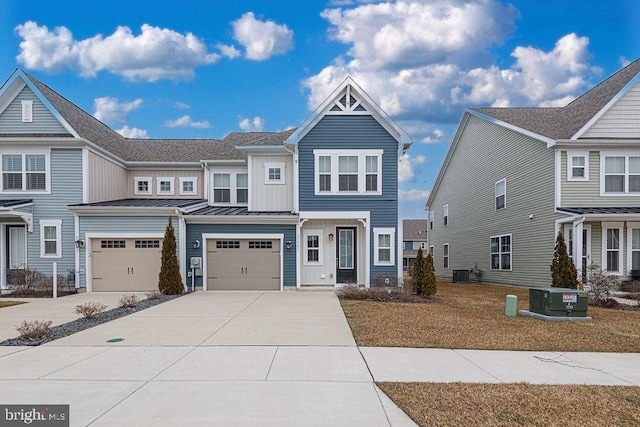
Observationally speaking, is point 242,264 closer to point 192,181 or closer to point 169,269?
point 169,269

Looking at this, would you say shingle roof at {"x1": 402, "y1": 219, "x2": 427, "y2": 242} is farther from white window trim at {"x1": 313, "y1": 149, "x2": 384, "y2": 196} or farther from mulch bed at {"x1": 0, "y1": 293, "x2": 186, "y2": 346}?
mulch bed at {"x1": 0, "y1": 293, "x2": 186, "y2": 346}

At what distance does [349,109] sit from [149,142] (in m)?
12.0

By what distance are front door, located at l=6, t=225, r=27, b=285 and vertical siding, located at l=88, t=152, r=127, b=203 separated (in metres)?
3.09

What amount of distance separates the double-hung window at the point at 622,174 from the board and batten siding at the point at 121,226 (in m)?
17.3

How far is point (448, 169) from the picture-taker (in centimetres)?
2859

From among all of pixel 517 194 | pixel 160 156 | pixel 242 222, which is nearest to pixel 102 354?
pixel 242 222

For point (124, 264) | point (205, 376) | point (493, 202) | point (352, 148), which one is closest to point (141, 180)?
point (124, 264)

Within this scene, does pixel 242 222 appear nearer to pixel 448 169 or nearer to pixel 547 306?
pixel 547 306

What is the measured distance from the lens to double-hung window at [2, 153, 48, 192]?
17062 mm

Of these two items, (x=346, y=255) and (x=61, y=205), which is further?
(x=346, y=255)

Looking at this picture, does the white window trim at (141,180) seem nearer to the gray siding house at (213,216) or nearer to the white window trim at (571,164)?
the gray siding house at (213,216)

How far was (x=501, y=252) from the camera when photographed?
2156 cm

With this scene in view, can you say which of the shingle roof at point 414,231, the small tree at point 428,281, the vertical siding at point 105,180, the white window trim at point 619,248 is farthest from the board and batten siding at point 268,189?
the shingle roof at point 414,231

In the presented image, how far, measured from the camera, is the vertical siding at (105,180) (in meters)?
17.7
